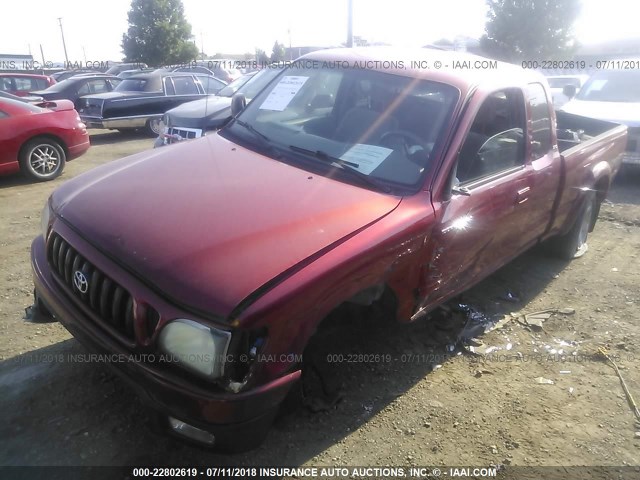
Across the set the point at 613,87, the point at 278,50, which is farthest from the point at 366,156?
the point at 278,50

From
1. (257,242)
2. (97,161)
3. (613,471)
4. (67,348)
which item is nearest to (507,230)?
(613,471)

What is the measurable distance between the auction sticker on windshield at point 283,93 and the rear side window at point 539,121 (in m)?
1.66

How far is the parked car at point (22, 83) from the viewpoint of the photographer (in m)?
13.5

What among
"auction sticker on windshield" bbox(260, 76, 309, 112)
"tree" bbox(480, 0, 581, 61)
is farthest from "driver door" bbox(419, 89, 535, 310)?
"tree" bbox(480, 0, 581, 61)

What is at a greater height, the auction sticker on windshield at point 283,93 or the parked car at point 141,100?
the auction sticker on windshield at point 283,93

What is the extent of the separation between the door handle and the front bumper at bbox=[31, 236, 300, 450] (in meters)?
2.13

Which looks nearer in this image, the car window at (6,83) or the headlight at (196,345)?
the headlight at (196,345)

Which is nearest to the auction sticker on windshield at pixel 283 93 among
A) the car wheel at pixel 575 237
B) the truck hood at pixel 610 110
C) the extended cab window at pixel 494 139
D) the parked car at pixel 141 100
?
the extended cab window at pixel 494 139

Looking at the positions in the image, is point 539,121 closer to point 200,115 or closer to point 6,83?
point 200,115

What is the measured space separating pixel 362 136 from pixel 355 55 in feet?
2.83

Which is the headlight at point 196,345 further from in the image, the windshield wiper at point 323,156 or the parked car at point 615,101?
the parked car at point 615,101

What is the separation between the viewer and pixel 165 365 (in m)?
2.12

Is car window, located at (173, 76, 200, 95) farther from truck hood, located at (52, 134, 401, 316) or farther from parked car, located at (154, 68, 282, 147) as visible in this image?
truck hood, located at (52, 134, 401, 316)

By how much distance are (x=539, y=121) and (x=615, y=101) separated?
6277 mm
